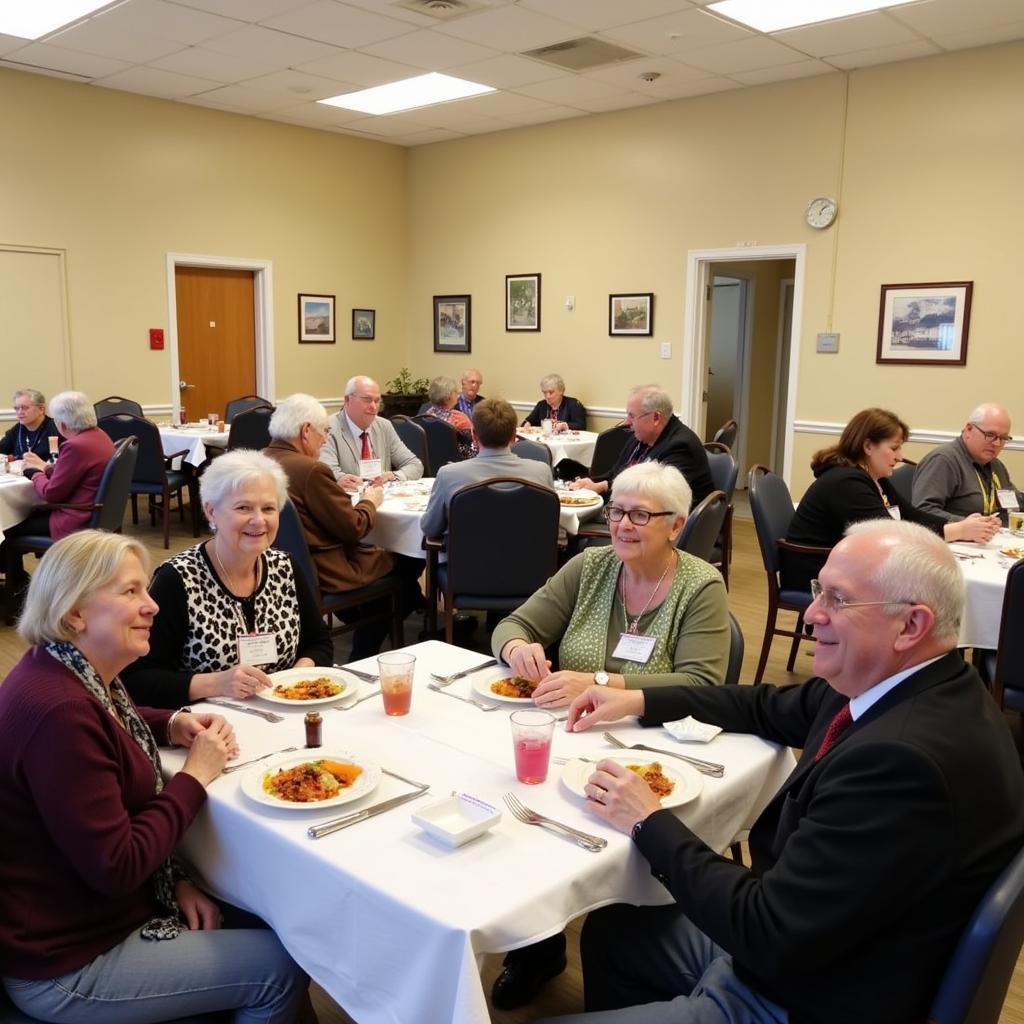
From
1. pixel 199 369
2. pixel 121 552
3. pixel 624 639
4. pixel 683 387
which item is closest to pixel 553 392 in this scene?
pixel 683 387

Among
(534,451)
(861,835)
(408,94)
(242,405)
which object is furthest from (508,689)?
(408,94)

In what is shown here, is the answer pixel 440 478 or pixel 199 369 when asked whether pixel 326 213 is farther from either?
pixel 440 478

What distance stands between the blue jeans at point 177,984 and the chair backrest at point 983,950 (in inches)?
40.2

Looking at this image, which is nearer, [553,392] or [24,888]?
[24,888]

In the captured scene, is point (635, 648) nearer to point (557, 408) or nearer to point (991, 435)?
point (991, 435)

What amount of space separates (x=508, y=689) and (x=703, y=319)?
6.49 metres

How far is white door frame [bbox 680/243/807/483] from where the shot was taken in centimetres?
735

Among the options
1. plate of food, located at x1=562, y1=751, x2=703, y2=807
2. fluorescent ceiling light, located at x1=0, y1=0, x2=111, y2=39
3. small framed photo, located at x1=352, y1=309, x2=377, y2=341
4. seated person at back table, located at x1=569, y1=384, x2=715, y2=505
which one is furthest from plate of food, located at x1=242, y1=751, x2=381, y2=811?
small framed photo, located at x1=352, y1=309, x2=377, y2=341

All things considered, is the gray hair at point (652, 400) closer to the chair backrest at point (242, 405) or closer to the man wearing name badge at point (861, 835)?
the man wearing name badge at point (861, 835)

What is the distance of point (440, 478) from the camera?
414cm

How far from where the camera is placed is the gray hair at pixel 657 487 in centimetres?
229

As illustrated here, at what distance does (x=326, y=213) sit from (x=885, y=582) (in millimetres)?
8922

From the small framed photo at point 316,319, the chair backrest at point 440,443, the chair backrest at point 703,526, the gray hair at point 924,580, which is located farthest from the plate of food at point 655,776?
the small framed photo at point 316,319

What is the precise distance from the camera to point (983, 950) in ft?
3.78
